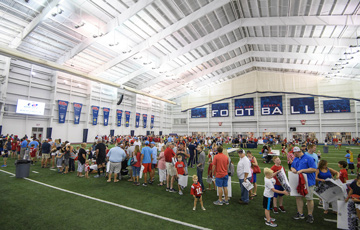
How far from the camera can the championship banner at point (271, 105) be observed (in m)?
31.1

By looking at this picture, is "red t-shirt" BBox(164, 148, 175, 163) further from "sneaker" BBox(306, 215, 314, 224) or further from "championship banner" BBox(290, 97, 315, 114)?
"championship banner" BBox(290, 97, 315, 114)

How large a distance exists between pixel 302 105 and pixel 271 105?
15.7 feet

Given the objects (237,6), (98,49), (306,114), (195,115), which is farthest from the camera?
(195,115)

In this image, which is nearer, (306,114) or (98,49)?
(98,49)

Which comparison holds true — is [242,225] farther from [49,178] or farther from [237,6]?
[237,6]

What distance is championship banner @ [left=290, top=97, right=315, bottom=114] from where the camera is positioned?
2911cm

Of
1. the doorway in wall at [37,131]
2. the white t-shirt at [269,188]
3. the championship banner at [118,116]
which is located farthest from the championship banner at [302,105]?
the doorway in wall at [37,131]

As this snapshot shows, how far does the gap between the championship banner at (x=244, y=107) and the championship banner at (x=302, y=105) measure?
21.6 feet

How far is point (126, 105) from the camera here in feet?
105

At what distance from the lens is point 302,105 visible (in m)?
29.6

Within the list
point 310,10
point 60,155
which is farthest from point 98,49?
point 310,10

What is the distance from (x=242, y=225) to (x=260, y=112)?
1256 inches

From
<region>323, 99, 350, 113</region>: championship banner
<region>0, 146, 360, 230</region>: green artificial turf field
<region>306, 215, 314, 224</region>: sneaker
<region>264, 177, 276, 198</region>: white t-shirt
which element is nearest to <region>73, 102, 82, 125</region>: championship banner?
<region>0, 146, 360, 230</region>: green artificial turf field

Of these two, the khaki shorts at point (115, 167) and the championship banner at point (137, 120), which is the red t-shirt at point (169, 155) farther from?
the championship banner at point (137, 120)
